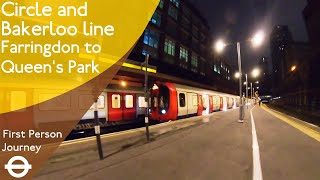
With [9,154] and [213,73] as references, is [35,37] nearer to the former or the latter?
[9,154]

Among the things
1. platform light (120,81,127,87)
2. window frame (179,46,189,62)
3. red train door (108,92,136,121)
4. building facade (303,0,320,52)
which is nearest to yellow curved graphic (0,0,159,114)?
platform light (120,81,127,87)

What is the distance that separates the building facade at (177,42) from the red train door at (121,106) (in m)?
18.5

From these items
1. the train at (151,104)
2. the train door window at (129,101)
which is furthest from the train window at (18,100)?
the train door window at (129,101)

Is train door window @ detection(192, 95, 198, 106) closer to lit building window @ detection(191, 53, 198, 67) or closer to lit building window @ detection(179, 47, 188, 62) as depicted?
lit building window @ detection(179, 47, 188, 62)

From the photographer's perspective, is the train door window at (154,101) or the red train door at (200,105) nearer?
the train door window at (154,101)

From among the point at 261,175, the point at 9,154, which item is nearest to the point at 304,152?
the point at 261,175

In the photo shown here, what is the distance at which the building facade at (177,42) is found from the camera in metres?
47.1

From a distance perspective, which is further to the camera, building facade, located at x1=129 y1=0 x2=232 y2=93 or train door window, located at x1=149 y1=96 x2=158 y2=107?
building facade, located at x1=129 y1=0 x2=232 y2=93

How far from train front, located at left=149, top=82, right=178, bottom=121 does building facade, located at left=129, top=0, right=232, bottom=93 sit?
17929 mm

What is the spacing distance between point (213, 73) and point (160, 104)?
71343 mm

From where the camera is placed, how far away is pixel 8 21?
1585cm

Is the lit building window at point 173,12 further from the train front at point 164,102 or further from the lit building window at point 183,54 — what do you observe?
the train front at point 164,102

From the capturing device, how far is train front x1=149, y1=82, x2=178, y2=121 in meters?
21.9

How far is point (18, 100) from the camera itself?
13555 mm
